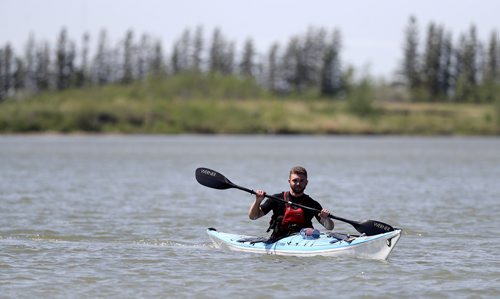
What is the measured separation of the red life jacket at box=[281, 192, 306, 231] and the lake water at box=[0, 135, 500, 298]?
0.50m

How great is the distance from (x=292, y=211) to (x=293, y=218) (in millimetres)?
108

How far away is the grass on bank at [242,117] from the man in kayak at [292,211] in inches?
2949

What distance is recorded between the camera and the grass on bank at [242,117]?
8694 centimetres

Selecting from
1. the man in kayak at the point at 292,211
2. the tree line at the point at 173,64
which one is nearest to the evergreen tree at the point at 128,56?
the tree line at the point at 173,64

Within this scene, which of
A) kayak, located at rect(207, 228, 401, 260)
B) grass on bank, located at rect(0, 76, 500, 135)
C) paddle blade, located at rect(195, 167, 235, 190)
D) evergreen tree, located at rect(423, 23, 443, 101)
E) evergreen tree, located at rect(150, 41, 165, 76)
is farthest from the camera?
evergreen tree, located at rect(150, 41, 165, 76)

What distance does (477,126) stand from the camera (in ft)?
298

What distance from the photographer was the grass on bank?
86938 millimetres

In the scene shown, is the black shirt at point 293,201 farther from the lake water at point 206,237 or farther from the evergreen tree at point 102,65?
the evergreen tree at point 102,65

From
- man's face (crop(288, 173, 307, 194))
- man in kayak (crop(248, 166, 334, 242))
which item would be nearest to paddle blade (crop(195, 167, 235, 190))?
man in kayak (crop(248, 166, 334, 242))

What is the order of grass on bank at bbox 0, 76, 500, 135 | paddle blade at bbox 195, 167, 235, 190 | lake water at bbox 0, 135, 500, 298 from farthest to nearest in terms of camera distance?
grass on bank at bbox 0, 76, 500, 135 < paddle blade at bbox 195, 167, 235, 190 < lake water at bbox 0, 135, 500, 298

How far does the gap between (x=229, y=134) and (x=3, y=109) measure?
71.2 ft

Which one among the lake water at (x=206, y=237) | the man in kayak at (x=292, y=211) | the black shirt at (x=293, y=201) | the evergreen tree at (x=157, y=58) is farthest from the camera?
the evergreen tree at (x=157, y=58)

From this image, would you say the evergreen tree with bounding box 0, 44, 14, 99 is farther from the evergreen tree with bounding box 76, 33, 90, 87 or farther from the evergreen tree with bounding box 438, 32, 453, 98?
the evergreen tree with bounding box 438, 32, 453, 98

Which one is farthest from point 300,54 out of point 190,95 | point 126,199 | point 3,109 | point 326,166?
point 126,199
